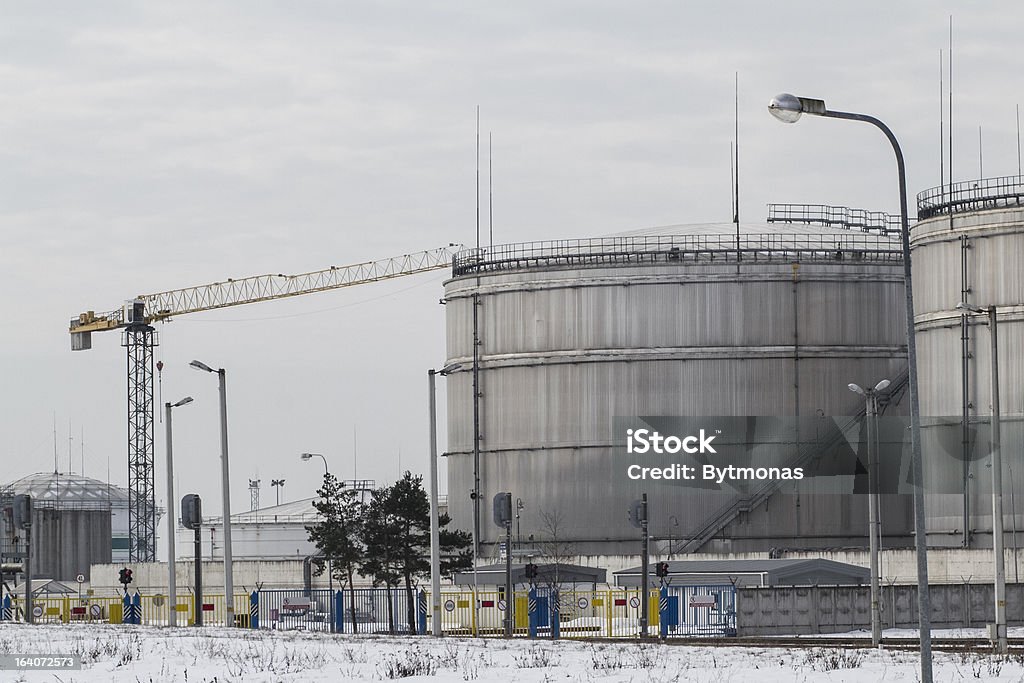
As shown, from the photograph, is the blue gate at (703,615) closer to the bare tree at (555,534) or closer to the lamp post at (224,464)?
the lamp post at (224,464)

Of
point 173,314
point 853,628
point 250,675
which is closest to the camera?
point 250,675

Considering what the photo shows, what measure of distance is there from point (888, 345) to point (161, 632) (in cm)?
5142

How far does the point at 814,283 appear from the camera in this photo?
94.9m

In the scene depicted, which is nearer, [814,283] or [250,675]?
[250,675]

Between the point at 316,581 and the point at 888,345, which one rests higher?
the point at 888,345

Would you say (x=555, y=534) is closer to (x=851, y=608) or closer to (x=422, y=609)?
(x=422, y=609)

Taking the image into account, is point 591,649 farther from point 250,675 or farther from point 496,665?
point 250,675

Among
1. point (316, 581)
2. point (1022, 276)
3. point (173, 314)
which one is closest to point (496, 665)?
point (1022, 276)

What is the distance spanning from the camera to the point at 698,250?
95.9 meters

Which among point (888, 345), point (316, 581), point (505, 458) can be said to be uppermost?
point (888, 345)

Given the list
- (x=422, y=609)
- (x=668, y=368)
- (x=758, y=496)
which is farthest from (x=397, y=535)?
(x=758, y=496)

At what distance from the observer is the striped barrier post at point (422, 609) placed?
72500 mm

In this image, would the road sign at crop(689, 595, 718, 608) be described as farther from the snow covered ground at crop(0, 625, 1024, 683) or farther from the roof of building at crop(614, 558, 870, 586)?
the snow covered ground at crop(0, 625, 1024, 683)

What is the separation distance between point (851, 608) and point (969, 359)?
21.6m
